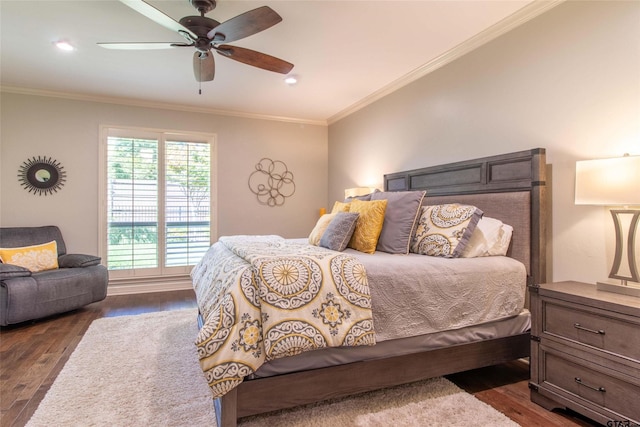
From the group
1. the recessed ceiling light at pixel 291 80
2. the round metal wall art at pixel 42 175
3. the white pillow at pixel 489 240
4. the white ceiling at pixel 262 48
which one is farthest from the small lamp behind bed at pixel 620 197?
the round metal wall art at pixel 42 175

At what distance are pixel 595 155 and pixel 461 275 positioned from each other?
3.71 feet

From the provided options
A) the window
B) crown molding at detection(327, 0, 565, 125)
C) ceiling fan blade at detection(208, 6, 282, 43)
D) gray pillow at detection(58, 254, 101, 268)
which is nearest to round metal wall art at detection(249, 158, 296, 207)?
the window

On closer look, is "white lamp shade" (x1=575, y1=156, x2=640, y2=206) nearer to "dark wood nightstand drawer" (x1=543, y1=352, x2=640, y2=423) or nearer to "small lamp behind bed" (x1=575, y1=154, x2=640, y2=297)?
"small lamp behind bed" (x1=575, y1=154, x2=640, y2=297)

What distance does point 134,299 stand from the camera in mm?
4234

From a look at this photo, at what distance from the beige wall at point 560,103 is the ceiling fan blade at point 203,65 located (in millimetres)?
2126

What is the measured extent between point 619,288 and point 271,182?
14.3ft

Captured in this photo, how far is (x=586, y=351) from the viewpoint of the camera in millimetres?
1670

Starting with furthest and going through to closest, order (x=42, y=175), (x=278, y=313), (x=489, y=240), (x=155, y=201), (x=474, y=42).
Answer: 1. (x=155, y=201)
2. (x=42, y=175)
3. (x=474, y=42)
4. (x=489, y=240)
5. (x=278, y=313)

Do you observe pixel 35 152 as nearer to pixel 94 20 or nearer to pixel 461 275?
pixel 94 20

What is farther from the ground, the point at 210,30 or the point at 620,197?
the point at 210,30

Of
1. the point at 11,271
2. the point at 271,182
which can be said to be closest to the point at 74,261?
the point at 11,271

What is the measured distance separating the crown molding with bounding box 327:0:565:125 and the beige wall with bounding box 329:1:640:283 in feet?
0.15

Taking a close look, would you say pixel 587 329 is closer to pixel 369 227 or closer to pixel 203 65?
pixel 369 227

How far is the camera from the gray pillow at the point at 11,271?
3.09 meters
